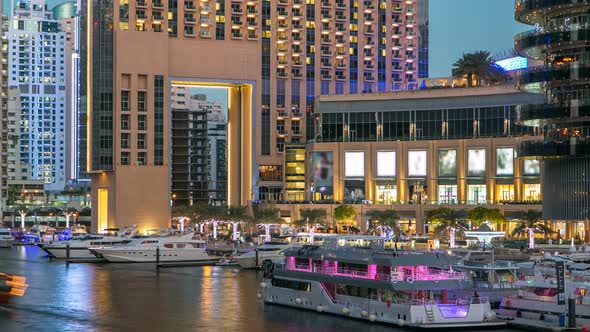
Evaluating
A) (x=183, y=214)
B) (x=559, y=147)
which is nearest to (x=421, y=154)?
(x=183, y=214)

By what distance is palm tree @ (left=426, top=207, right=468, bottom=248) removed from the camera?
15762 cm

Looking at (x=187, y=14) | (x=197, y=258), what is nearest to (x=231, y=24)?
(x=187, y=14)

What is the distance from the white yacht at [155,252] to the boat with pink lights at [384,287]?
159 feet

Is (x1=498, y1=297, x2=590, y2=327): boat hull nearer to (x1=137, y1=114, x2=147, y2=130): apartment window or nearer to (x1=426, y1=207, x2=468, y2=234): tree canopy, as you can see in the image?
(x1=426, y1=207, x2=468, y2=234): tree canopy

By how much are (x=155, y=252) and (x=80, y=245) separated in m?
15.0

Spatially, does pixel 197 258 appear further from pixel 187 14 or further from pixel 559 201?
pixel 187 14

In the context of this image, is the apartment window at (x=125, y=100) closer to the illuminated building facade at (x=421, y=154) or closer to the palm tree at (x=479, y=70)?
the illuminated building facade at (x=421, y=154)

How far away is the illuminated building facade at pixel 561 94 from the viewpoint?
114 m

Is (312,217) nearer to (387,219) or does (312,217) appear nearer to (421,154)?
(387,219)

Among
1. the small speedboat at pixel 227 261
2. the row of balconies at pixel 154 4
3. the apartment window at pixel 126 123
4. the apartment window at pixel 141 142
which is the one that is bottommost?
the small speedboat at pixel 227 261

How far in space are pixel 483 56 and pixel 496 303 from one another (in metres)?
128

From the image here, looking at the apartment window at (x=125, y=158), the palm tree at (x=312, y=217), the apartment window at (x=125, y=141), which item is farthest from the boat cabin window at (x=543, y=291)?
the apartment window at (x=125, y=141)

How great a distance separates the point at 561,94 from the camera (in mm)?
116062

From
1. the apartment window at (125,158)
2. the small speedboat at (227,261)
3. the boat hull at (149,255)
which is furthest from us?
the apartment window at (125,158)
